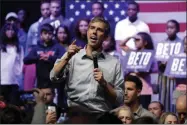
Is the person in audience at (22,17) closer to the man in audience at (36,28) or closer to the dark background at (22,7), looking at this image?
the dark background at (22,7)

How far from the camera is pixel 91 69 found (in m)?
5.74

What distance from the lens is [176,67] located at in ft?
37.8

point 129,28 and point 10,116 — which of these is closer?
point 10,116

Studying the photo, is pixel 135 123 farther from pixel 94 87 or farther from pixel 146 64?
pixel 146 64

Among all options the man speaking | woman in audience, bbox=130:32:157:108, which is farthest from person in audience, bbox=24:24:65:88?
the man speaking

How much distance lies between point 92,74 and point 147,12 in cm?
644

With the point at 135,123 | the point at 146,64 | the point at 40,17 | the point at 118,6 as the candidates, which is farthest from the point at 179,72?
the point at 135,123

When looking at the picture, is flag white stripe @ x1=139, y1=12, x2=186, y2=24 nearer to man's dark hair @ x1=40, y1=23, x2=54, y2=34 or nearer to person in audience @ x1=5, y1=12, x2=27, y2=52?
man's dark hair @ x1=40, y1=23, x2=54, y2=34

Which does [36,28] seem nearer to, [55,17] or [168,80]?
[55,17]

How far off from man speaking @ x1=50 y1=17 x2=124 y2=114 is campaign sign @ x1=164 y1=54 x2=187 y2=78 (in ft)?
18.7

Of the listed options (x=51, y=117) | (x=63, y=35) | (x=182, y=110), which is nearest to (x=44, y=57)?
(x=63, y=35)

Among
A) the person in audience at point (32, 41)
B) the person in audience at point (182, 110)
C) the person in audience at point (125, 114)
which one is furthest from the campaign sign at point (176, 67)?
the person in audience at point (125, 114)

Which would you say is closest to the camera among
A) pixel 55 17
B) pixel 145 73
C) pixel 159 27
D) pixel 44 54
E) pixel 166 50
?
pixel 44 54

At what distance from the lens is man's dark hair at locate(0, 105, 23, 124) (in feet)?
18.9
